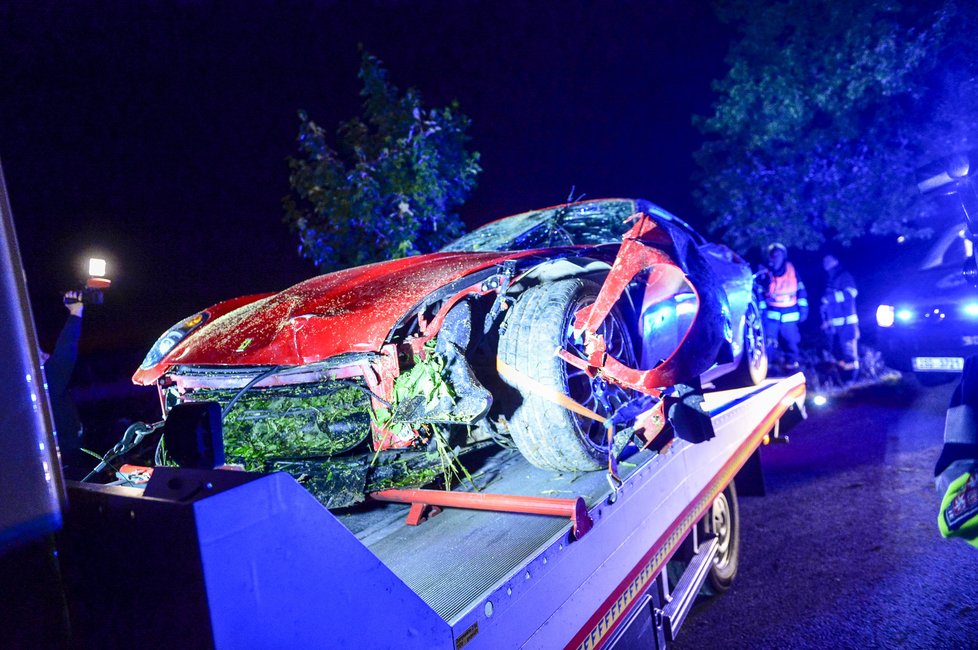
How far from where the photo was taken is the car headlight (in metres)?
2.90

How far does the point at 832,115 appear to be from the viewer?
11008 millimetres

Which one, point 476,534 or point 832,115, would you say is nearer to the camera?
point 476,534

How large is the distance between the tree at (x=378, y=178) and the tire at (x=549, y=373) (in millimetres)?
4988

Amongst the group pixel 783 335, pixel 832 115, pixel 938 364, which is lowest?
pixel 938 364

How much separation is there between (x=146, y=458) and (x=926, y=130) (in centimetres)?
1287

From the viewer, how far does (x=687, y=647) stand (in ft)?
10.0

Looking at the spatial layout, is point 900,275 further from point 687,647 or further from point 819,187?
point 819,187

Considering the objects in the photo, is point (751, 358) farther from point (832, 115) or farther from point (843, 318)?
point (832, 115)

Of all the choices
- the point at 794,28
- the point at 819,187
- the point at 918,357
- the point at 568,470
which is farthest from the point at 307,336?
the point at 794,28

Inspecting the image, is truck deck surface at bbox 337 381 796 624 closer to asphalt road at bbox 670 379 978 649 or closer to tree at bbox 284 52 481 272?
asphalt road at bbox 670 379 978 649

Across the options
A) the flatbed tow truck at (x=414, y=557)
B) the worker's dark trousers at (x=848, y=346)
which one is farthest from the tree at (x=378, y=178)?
the worker's dark trousers at (x=848, y=346)

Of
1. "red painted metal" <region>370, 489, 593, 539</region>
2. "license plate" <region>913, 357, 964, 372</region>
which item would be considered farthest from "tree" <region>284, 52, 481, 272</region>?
"license plate" <region>913, 357, 964, 372</region>

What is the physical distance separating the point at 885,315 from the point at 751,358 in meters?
1.82

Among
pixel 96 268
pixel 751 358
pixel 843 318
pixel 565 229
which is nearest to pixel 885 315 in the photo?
pixel 751 358
